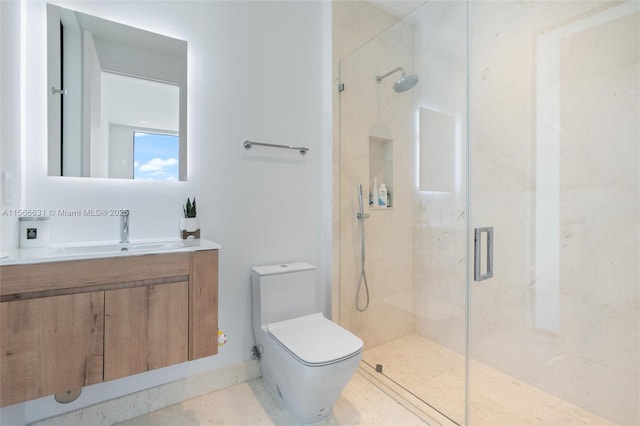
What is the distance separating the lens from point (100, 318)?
1.14 m

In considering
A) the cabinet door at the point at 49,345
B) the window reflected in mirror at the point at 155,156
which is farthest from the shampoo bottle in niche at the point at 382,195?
the cabinet door at the point at 49,345

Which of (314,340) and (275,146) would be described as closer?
(314,340)

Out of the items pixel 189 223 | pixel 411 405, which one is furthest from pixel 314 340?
pixel 189 223

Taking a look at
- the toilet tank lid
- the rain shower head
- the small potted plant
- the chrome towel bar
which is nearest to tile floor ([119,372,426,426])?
the toilet tank lid

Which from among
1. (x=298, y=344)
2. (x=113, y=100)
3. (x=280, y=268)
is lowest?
(x=298, y=344)

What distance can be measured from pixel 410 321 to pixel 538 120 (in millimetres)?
1510

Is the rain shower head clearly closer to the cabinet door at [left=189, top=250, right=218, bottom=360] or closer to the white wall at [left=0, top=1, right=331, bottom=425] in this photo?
the white wall at [left=0, top=1, right=331, bottom=425]

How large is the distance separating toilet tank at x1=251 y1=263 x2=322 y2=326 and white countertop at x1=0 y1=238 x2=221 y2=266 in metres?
0.45

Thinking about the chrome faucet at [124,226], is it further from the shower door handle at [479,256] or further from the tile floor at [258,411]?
the shower door handle at [479,256]

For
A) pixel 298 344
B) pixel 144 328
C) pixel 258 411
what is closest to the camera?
pixel 144 328

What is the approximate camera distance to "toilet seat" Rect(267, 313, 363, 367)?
1.37 metres

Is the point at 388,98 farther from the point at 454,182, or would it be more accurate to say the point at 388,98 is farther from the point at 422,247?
the point at 422,247

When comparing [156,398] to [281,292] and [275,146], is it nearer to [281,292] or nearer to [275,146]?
[281,292]

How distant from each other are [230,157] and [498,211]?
5.65 ft
